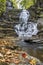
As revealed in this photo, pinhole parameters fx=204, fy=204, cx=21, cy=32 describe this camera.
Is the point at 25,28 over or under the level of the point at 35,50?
under

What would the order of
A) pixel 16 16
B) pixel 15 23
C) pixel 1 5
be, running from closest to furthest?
pixel 1 5, pixel 15 23, pixel 16 16

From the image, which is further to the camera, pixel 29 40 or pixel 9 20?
pixel 9 20

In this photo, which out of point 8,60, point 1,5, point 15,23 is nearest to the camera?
point 8,60

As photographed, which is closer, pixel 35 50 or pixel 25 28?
pixel 35 50

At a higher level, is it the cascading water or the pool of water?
the pool of water

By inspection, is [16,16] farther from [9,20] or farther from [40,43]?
[40,43]

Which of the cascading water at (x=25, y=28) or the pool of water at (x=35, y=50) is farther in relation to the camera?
the cascading water at (x=25, y=28)

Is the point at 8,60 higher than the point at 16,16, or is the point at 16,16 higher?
the point at 8,60

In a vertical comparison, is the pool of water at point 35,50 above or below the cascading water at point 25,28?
above

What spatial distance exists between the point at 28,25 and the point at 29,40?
757cm

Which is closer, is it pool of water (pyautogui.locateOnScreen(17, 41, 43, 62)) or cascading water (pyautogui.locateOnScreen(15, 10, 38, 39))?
pool of water (pyautogui.locateOnScreen(17, 41, 43, 62))

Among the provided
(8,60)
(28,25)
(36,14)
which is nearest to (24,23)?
(28,25)

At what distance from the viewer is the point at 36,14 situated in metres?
29.9

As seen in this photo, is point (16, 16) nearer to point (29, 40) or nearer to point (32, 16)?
point (32, 16)
